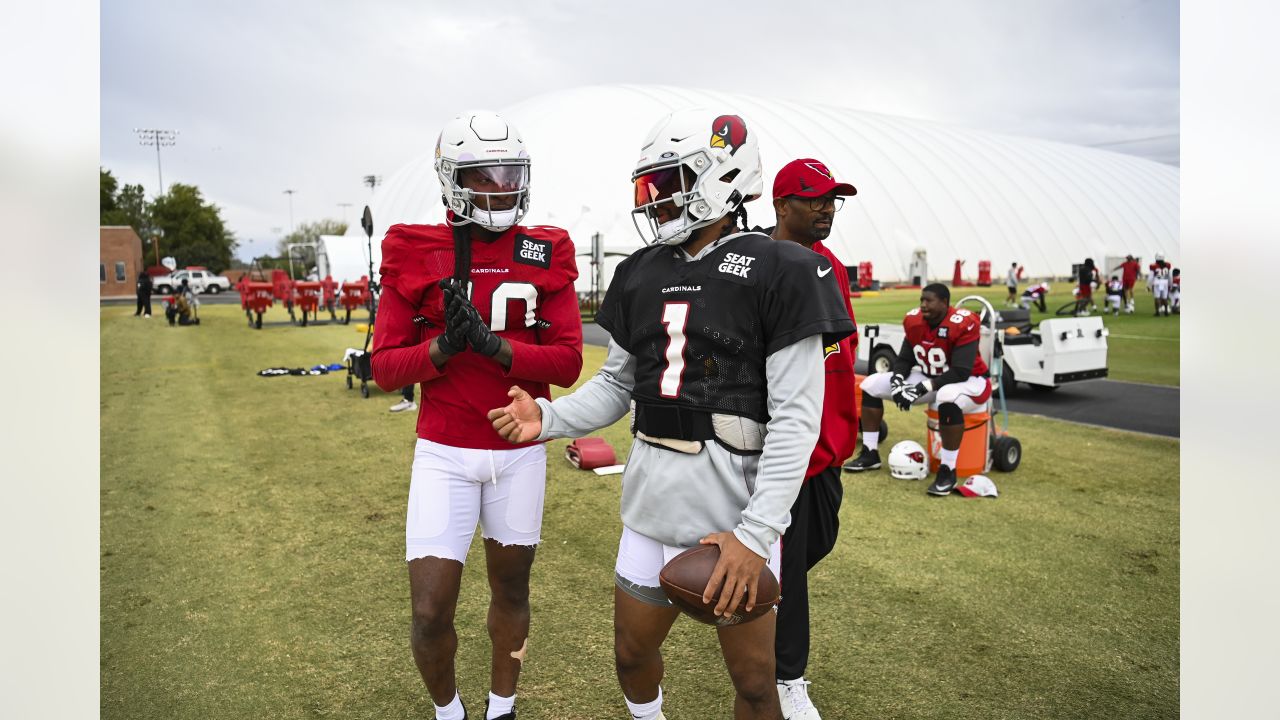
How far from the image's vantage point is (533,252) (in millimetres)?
3158

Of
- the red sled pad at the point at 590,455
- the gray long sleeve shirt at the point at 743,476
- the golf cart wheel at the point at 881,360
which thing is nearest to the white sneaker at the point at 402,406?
the red sled pad at the point at 590,455

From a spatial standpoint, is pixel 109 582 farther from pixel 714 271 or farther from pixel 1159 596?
pixel 1159 596

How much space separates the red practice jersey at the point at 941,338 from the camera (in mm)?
7047

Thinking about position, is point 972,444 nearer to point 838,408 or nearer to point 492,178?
point 838,408

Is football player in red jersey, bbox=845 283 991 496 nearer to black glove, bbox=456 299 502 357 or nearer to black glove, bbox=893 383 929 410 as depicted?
black glove, bbox=893 383 929 410

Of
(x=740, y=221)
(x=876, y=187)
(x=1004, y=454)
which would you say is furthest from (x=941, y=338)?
(x=876, y=187)

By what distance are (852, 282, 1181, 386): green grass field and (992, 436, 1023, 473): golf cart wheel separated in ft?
12.9

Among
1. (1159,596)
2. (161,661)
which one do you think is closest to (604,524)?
(161,661)

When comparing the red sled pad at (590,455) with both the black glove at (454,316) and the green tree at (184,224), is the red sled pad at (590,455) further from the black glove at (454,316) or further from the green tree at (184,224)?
the green tree at (184,224)

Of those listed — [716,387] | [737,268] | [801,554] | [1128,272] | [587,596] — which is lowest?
[587,596]

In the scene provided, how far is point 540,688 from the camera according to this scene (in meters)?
3.69

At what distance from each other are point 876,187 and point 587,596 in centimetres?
4438

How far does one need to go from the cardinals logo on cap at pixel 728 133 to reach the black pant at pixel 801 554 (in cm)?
142

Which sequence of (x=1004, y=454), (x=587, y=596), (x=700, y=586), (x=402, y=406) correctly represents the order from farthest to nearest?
(x=402, y=406) < (x=1004, y=454) < (x=587, y=596) < (x=700, y=586)
